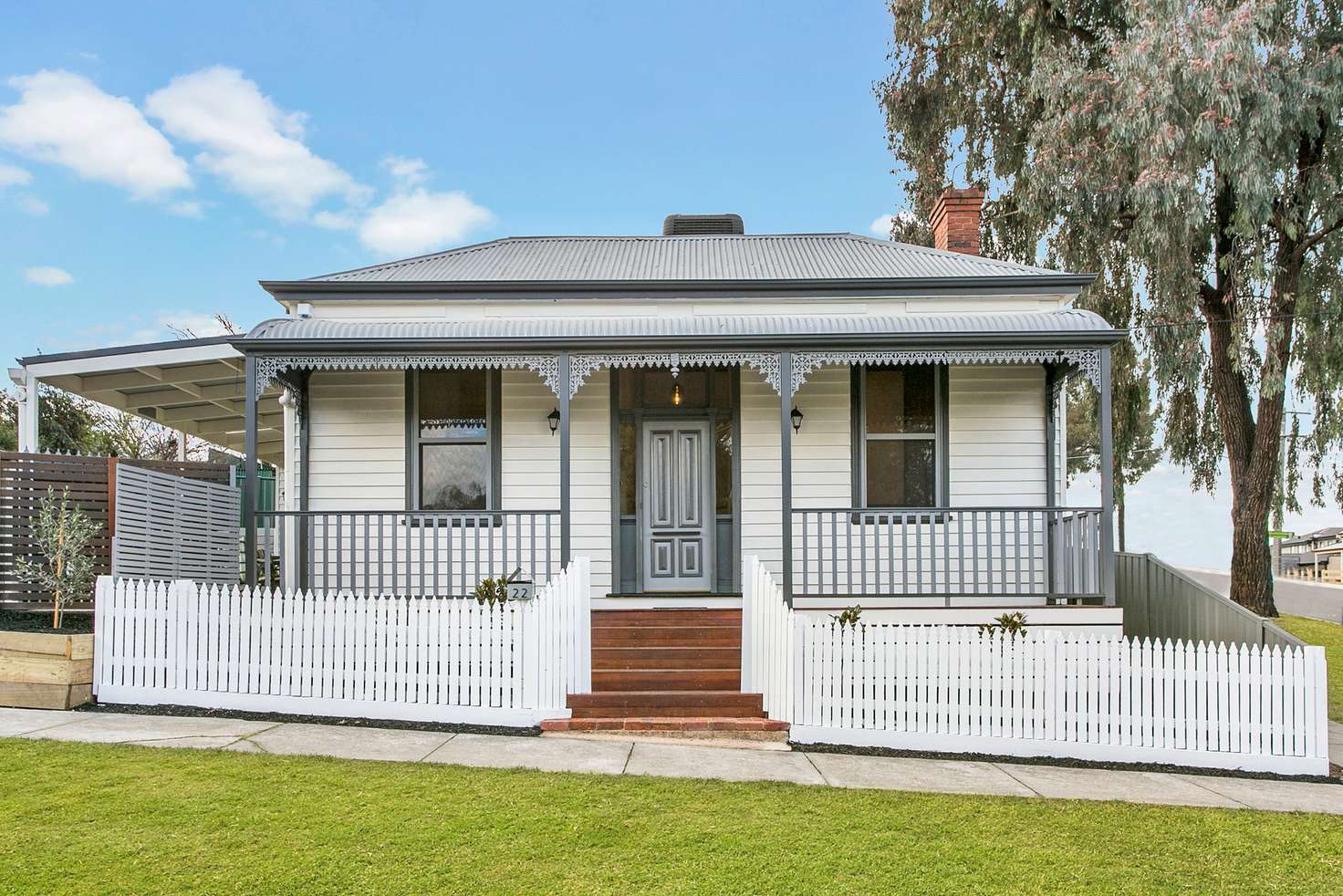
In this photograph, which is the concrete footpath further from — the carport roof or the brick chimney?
the brick chimney

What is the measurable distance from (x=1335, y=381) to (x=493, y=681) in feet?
48.7

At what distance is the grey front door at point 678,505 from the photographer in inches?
Result: 456

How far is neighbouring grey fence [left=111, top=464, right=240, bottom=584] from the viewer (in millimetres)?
9391

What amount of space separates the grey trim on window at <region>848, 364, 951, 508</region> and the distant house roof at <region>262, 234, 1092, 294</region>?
1176 mm

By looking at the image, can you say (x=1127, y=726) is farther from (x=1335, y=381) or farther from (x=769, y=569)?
(x=1335, y=381)

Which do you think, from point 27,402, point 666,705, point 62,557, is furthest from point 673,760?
point 27,402

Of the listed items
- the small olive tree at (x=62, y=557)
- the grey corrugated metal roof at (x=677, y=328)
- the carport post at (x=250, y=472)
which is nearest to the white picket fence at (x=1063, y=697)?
the grey corrugated metal roof at (x=677, y=328)

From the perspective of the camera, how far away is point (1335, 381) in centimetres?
1598

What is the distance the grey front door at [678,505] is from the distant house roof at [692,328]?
4.91ft

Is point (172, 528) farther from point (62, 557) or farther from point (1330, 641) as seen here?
point (1330, 641)

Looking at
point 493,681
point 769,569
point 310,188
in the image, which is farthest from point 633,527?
point 310,188

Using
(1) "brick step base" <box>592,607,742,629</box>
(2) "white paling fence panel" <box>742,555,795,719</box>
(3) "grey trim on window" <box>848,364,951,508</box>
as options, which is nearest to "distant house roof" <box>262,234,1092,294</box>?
(3) "grey trim on window" <box>848,364,951,508</box>

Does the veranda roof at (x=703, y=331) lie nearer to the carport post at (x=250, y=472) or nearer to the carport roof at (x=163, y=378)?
the carport post at (x=250, y=472)

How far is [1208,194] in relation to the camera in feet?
52.6
